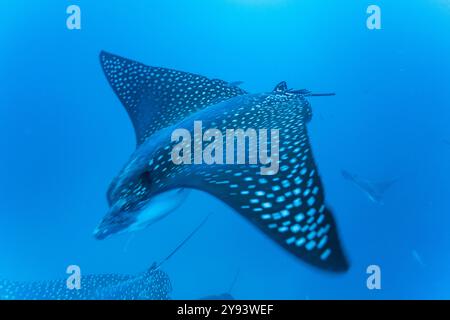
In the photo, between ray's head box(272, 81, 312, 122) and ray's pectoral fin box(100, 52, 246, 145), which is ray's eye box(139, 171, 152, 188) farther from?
ray's head box(272, 81, 312, 122)

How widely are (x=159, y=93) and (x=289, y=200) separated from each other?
190cm

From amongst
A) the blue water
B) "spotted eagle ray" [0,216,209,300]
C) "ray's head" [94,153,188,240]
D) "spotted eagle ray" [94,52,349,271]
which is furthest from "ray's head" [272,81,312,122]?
"spotted eagle ray" [0,216,209,300]

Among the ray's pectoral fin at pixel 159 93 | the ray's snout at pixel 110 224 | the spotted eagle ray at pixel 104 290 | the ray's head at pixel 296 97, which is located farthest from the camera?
the ray's pectoral fin at pixel 159 93

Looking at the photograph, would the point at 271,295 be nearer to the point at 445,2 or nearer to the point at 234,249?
the point at 234,249

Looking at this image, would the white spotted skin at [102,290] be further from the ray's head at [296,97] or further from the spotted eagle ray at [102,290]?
the ray's head at [296,97]

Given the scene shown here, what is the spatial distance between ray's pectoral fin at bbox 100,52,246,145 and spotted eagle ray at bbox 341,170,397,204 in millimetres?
1544

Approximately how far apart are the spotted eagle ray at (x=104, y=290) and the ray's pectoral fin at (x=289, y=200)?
0.97m

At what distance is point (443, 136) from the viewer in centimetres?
368

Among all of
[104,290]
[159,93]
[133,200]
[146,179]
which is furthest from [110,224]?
[159,93]

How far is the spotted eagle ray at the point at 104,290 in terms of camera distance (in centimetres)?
293

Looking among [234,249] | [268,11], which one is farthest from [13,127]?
[268,11]

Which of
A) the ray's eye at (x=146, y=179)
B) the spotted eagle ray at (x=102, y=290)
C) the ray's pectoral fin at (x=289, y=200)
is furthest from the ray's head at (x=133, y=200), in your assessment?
the spotted eagle ray at (x=102, y=290)

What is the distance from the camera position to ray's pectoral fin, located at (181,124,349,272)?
1.66 m

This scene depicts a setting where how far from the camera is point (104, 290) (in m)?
2.96
